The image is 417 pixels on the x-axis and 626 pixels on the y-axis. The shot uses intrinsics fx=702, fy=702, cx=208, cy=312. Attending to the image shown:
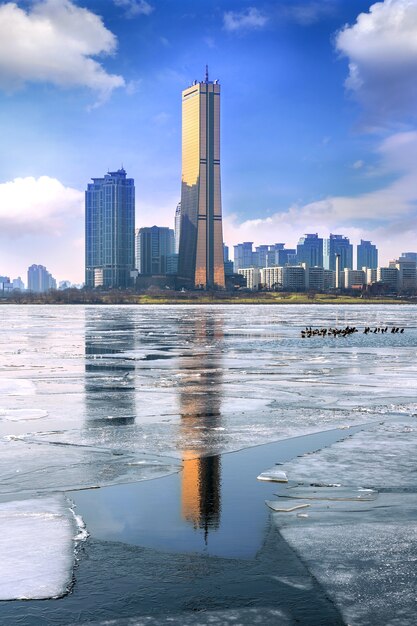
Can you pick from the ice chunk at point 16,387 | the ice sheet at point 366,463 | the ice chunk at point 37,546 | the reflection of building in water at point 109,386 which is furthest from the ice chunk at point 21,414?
the ice sheet at point 366,463

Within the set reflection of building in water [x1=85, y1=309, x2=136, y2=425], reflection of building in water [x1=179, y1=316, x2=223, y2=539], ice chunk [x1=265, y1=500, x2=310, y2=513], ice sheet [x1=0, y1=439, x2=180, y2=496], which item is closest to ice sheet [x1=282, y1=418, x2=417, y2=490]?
ice chunk [x1=265, y1=500, x2=310, y2=513]

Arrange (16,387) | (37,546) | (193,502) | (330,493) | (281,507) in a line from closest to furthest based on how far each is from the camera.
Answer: (37,546) < (281,507) < (193,502) < (330,493) < (16,387)

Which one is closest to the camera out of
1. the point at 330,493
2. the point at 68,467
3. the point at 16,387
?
the point at 330,493

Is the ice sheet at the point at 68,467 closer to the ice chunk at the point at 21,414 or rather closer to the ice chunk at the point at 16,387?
the ice chunk at the point at 21,414

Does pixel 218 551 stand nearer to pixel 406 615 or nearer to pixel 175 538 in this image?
pixel 175 538

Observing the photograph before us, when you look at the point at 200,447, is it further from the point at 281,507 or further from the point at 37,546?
the point at 37,546

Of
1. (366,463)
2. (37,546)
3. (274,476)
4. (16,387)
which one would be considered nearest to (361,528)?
(274,476)

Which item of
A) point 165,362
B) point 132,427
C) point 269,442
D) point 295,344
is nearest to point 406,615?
point 269,442
